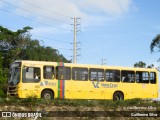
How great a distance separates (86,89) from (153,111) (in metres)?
7.26

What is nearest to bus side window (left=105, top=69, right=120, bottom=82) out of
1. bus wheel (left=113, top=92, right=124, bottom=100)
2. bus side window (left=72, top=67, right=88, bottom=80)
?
bus wheel (left=113, top=92, right=124, bottom=100)

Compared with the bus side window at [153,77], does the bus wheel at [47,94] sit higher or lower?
lower

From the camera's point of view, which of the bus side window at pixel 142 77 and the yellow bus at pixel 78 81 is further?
the bus side window at pixel 142 77

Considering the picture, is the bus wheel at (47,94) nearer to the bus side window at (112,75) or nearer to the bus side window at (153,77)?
the bus side window at (112,75)

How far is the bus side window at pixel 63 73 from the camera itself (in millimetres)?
26922

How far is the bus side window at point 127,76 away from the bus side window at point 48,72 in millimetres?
5724

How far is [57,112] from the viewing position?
1828cm

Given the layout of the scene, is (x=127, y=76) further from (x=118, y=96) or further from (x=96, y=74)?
(x=96, y=74)

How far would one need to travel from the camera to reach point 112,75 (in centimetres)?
2903

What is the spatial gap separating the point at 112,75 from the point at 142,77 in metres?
2.73

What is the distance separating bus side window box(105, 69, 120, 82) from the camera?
28.8 metres

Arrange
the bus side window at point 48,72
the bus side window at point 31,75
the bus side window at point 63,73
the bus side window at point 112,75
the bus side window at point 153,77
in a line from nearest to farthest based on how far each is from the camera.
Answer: the bus side window at point 31,75 < the bus side window at point 48,72 < the bus side window at point 63,73 < the bus side window at point 112,75 < the bus side window at point 153,77

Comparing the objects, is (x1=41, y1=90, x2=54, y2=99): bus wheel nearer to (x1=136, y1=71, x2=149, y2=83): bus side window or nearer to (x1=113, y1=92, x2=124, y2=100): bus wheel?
(x1=113, y1=92, x2=124, y2=100): bus wheel

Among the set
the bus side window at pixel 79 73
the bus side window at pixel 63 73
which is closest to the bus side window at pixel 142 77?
the bus side window at pixel 79 73
